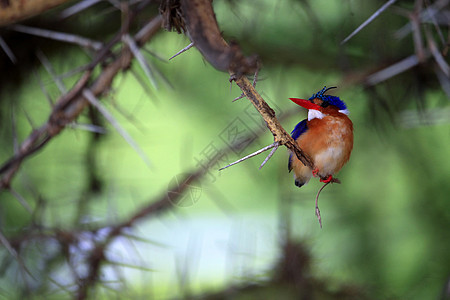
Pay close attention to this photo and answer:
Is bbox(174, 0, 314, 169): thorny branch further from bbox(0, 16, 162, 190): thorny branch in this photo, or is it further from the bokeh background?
the bokeh background

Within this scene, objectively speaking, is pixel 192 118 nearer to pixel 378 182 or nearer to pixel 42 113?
pixel 42 113

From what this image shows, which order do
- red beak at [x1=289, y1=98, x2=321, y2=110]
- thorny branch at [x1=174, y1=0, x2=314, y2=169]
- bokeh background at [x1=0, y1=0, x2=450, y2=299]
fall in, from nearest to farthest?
thorny branch at [x1=174, y1=0, x2=314, y2=169], red beak at [x1=289, y1=98, x2=321, y2=110], bokeh background at [x1=0, y1=0, x2=450, y2=299]

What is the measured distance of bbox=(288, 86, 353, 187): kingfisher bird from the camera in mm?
641

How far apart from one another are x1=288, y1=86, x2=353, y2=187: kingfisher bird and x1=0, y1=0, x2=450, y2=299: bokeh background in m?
0.46

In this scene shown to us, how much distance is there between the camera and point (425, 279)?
1.49 metres


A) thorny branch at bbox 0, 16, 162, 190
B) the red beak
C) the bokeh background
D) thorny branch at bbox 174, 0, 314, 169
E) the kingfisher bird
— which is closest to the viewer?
thorny branch at bbox 174, 0, 314, 169

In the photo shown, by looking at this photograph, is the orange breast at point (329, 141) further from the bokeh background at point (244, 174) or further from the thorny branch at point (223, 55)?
the bokeh background at point (244, 174)

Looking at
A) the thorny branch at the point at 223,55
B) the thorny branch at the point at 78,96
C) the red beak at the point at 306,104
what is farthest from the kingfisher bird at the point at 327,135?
the thorny branch at the point at 78,96

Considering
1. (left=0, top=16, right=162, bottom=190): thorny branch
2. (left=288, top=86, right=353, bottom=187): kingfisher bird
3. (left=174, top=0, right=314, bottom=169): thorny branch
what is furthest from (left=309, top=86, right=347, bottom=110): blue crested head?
(left=0, top=16, right=162, bottom=190): thorny branch

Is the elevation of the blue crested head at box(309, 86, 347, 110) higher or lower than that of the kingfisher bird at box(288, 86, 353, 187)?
higher

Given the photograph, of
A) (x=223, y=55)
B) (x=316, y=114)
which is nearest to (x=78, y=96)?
(x=316, y=114)

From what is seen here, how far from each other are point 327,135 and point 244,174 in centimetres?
85

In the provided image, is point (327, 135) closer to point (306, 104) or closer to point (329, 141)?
point (329, 141)

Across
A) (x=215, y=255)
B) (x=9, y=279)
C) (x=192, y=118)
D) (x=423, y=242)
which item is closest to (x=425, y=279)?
(x=423, y=242)
